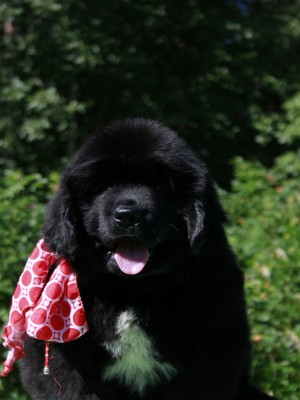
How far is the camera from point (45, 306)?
285cm

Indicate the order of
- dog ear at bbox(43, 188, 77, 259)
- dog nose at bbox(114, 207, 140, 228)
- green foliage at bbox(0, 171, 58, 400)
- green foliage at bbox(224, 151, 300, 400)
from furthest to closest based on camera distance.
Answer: green foliage at bbox(224, 151, 300, 400), green foliage at bbox(0, 171, 58, 400), dog ear at bbox(43, 188, 77, 259), dog nose at bbox(114, 207, 140, 228)

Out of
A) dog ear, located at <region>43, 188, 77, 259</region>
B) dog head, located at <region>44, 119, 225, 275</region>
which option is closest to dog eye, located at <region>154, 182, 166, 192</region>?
dog head, located at <region>44, 119, 225, 275</region>

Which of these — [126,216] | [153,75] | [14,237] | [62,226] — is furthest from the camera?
[153,75]

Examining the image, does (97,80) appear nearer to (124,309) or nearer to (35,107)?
(35,107)

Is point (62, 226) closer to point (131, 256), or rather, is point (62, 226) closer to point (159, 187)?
point (131, 256)

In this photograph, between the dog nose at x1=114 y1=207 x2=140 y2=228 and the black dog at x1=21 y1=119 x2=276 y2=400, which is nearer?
the dog nose at x1=114 y1=207 x2=140 y2=228

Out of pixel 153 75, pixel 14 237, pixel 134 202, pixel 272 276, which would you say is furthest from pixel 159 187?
pixel 153 75

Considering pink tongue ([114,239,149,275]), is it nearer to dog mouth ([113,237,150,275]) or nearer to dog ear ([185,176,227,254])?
dog mouth ([113,237,150,275])

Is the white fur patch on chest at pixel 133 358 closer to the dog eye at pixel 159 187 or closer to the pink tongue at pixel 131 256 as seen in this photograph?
the pink tongue at pixel 131 256

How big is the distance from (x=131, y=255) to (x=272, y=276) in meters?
1.84

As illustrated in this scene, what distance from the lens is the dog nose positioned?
2.55 m

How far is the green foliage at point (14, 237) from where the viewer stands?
3.55 metres

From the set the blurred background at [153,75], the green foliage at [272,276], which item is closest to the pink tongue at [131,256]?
the green foliage at [272,276]

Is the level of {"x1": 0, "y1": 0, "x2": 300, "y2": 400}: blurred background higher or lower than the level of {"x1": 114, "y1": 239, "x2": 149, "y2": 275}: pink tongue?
lower
